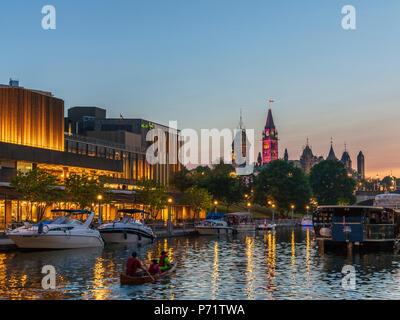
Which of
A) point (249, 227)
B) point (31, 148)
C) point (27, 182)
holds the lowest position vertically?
point (249, 227)

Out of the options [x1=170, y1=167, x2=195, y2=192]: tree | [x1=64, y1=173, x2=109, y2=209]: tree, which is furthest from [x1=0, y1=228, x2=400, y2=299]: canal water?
[x1=170, y1=167, x2=195, y2=192]: tree

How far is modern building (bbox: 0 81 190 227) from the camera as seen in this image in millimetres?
87812

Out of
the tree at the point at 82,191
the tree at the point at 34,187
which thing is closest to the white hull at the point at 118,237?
the tree at the point at 34,187

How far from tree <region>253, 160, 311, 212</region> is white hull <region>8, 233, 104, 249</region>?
120824 mm

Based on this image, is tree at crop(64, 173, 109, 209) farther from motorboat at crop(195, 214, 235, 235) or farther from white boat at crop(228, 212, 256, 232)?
white boat at crop(228, 212, 256, 232)

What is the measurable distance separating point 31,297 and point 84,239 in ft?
96.9

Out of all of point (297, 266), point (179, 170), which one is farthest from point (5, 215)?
point (179, 170)

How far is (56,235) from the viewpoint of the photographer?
186 ft

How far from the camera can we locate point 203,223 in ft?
318

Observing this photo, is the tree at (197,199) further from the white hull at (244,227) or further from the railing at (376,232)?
the railing at (376,232)

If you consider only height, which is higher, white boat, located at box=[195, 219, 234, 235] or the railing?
the railing

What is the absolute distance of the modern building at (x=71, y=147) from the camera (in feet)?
288

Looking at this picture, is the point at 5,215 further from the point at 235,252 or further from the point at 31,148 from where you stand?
the point at 235,252

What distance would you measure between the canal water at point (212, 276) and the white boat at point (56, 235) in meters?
1.33
